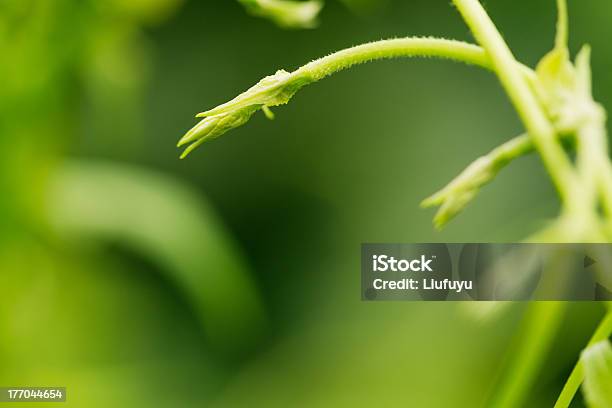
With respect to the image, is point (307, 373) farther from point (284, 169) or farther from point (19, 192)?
point (19, 192)

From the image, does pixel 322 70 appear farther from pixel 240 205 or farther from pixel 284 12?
pixel 240 205

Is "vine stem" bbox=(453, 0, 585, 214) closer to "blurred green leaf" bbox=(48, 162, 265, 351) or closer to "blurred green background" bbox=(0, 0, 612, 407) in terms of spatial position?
"blurred green background" bbox=(0, 0, 612, 407)

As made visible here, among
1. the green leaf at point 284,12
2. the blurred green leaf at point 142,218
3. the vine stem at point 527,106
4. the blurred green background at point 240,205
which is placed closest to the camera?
the vine stem at point 527,106

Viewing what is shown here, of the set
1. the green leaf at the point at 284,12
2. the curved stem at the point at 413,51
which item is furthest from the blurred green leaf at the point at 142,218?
the curved stem at the point at 413,51

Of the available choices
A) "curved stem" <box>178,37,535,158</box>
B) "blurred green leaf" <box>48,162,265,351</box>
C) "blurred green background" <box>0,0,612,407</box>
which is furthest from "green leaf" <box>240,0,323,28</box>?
"blurred green leaf" <box>48,162,265,351</box>

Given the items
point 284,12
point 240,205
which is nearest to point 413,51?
point 284,12

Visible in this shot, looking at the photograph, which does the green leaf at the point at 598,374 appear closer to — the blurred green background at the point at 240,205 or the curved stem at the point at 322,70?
the curved stem at the point at 322,70

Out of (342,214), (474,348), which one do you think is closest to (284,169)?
(342,214)
